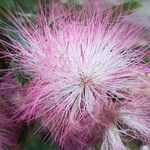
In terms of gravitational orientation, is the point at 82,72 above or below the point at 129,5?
below

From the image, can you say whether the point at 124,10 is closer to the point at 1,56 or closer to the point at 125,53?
the point at 125,53

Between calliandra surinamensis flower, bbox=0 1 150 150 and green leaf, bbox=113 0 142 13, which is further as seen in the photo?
green leaf, bbox=113 0 142 13

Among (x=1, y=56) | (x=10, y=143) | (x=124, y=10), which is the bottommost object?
(x=10, y=143)

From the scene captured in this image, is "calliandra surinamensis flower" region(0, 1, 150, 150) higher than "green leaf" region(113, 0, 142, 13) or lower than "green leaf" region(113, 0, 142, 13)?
lower

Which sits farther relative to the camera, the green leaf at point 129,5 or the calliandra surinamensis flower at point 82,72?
the green leaf at point 129,5

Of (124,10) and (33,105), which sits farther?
(124,10)

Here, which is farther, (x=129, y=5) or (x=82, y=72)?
(x=129, y=5)

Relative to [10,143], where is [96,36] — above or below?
above

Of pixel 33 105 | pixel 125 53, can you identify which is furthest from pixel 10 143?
pixel 125 53
